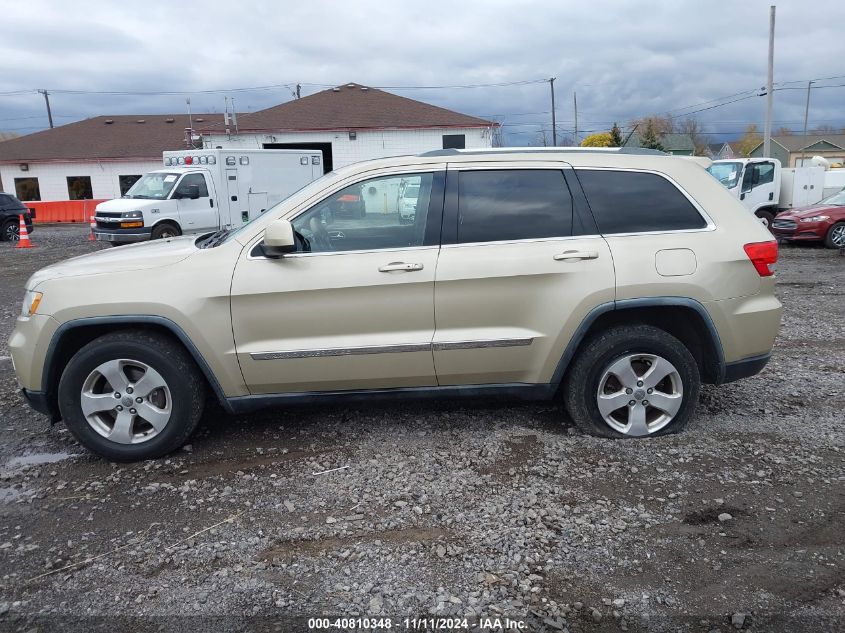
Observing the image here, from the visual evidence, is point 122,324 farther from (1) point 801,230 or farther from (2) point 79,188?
(2) point 79,188

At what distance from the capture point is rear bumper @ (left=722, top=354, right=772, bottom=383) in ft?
14.4

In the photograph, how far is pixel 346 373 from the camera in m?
4.24

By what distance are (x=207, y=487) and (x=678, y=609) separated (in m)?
2.61

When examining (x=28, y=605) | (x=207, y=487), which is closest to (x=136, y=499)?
(x=207, y=487)

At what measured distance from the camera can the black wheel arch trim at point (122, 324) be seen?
4094mm

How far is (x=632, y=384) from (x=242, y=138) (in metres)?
26.0

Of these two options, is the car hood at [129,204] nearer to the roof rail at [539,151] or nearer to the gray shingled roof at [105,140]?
the roof rail at [539,151]

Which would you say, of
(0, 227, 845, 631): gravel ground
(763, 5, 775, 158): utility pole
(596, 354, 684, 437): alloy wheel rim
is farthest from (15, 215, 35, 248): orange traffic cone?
(763, 5, 775, 158): utility pole

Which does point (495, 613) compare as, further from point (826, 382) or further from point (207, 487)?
point (826, 382)

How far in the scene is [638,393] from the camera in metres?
4.39

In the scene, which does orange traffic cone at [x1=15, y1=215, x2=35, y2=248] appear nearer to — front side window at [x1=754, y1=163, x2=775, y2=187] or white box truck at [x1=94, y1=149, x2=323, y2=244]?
white box truck at [x1=94, y1=149, x2=323, y2=244]

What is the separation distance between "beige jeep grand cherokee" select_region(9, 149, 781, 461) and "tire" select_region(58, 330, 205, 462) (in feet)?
0.04

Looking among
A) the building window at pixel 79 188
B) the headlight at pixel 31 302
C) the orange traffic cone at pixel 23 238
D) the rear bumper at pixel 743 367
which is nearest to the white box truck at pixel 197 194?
the orange traffic cone at pixel 23 238

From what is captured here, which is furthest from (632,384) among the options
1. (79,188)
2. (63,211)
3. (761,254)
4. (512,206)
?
(79,188)
